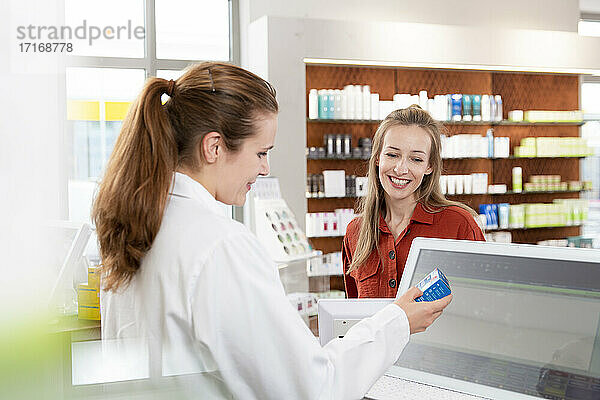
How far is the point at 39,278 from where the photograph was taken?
0.37m

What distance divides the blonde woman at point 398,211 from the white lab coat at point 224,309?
1258 millimetres

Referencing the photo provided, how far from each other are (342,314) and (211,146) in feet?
2.22

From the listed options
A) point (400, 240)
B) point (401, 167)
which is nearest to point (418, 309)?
point (400, 240)

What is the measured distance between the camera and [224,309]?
1072 millimetres

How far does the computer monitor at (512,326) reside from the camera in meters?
1.35

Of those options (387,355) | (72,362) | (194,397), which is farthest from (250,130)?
(72,362)

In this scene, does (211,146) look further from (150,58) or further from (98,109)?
(150,58)

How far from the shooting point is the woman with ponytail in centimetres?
108

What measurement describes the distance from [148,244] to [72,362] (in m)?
0.68

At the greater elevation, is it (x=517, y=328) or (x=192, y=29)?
(x=192, y=29)

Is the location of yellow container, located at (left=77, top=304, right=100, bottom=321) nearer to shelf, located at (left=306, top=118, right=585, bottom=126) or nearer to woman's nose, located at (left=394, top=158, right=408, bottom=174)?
woman's nose, located at (left=394, top=158, right=408, bottom=174)

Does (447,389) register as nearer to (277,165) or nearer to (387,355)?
(387,355)

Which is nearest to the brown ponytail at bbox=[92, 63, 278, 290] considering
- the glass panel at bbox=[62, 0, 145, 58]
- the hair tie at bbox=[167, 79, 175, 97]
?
the hair tie at bbox=[167, 79, 175, 97]

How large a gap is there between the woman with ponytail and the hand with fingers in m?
0.05
